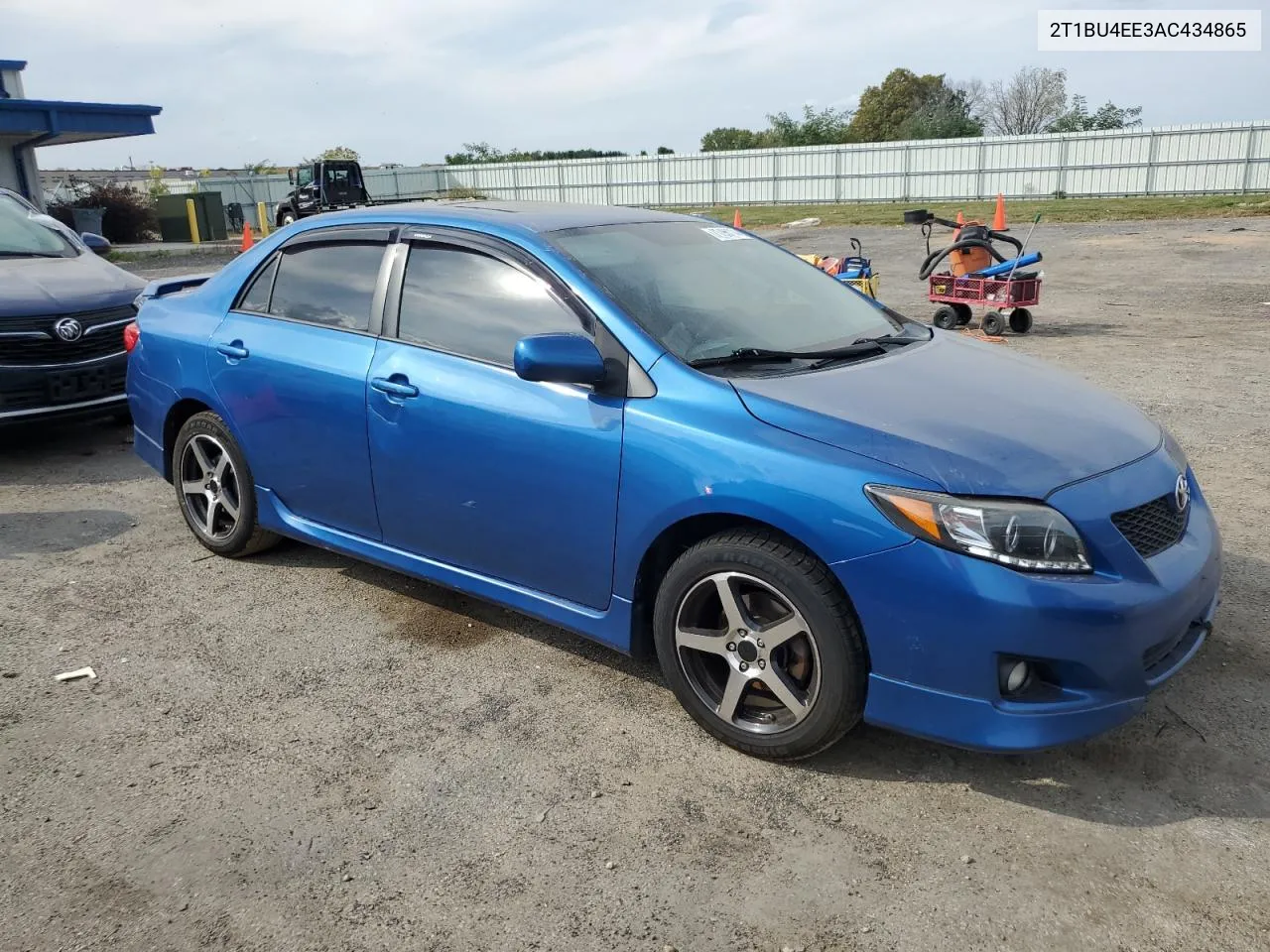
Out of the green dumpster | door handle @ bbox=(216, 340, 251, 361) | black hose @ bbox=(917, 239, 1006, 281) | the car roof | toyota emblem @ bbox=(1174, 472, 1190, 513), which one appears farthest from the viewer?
the green dumpster

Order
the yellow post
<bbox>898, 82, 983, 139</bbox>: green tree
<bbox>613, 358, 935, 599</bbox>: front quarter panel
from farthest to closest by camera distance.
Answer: <bbox>898, 82, 983, 139</bbox>: green tree → the yellow post → <bbox>613, 358, 935, 599</bbox>: front quarter panel

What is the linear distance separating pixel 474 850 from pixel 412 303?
213cm

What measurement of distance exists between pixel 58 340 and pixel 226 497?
270 centimetres

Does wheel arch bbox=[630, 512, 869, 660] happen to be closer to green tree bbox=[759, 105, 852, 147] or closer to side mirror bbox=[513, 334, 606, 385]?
side mirror bbox=[513, 334, 606, 385]

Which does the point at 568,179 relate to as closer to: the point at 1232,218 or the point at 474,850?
the point at 1232,218

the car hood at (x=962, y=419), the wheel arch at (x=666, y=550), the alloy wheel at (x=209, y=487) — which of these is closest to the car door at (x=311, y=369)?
the alloy wheel at (x=209, y=487)

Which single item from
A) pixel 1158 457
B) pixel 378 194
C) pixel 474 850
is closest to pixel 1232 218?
pixel 1158 457

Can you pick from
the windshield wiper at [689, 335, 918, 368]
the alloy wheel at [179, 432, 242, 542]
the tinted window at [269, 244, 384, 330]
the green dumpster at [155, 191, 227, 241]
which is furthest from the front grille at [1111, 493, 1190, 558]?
the green dumpster at [155, 191, 227, 241]

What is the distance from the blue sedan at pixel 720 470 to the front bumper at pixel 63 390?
256 cm

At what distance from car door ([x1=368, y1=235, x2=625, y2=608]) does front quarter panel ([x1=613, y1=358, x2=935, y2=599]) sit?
0.32ft

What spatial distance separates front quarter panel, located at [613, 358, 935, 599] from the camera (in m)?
2.86

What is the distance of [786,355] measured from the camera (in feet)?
11.6

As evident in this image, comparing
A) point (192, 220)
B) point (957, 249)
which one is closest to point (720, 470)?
point (957, 249)

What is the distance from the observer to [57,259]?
7.62 m
